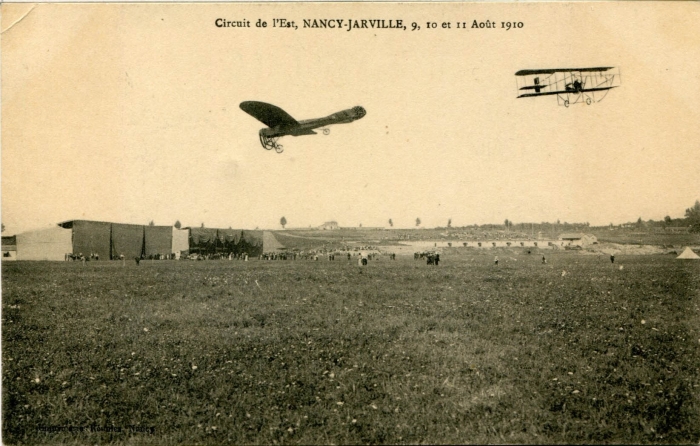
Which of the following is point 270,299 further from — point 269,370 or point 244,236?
point 244,236

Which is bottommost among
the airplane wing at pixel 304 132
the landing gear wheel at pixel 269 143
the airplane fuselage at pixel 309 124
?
the landing gear wheel at pixel 269 143

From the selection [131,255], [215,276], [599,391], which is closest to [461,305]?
[599,391]

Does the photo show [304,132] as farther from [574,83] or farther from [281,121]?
[574,83]

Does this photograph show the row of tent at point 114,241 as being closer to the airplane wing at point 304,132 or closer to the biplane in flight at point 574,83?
the airplane wing at point 304,132

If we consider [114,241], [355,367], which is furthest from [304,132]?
[114,241]

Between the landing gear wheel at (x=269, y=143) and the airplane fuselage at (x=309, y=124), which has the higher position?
the airplane fuselage at (x=309, y=124)

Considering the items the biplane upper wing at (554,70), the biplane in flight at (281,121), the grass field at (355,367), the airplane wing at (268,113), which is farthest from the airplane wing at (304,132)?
the biplane upper wing at (554,70)
